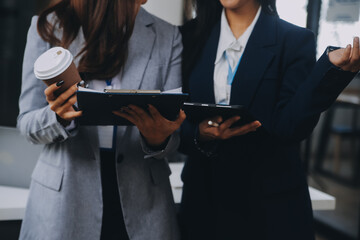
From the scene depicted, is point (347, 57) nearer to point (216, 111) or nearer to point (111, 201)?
point (216, 111)

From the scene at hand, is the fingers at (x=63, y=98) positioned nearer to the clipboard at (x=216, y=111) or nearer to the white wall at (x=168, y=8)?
the clipboard at (x=216, y=111)

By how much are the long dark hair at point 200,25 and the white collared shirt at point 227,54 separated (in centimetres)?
6

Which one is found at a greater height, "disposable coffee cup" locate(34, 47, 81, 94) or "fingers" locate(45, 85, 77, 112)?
"disposable coffee cup" locate(34, 47, 81, 94)

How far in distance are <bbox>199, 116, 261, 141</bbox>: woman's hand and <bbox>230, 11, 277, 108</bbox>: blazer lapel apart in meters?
0.12

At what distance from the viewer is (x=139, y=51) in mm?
1173

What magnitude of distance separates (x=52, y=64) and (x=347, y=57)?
714 millimetres

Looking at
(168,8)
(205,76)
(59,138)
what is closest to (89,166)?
(59,138)

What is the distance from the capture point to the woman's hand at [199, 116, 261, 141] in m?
1.13

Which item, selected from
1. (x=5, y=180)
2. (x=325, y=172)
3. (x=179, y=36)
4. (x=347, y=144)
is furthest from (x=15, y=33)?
(x=347, y=144)

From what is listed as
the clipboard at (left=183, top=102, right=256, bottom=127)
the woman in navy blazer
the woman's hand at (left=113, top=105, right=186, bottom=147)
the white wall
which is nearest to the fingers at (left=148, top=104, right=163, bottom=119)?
the woman's hand at (left=113, top=105, right=186, bottom=147)

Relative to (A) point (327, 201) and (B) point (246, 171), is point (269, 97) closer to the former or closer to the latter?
(B) point (246, 171)

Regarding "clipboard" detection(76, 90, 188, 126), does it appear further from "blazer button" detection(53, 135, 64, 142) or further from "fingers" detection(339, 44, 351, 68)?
"fingers" detection(339, 44, 351, 68)

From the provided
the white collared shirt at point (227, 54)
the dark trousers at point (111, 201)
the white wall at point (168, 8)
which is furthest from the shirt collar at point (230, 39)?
the white wall at point (168, 8)

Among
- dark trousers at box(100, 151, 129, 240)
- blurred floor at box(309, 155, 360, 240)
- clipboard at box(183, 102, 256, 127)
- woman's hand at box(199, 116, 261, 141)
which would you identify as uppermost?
clipboard at box(183, 102, 256, 127)
